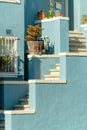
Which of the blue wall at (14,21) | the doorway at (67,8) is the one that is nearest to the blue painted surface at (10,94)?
the blue wall at (14,21)

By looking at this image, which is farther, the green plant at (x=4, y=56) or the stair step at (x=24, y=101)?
the green plant at (x=4, y=56)

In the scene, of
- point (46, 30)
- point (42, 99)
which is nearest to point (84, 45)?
point (46, 30)

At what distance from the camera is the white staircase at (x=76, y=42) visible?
20.8 metres

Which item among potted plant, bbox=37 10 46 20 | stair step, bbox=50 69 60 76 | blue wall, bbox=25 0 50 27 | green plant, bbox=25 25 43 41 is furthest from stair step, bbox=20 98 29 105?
potted plant, bbox=37 10 46 20

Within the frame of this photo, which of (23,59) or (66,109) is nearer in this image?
(66,109)

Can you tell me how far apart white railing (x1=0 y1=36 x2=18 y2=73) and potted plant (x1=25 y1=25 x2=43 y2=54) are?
1.59 feet

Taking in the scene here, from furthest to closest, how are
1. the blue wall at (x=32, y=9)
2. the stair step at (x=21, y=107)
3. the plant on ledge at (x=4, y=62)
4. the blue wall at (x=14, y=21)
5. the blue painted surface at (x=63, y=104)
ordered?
the blue wall at (x=32, y=9) → the blue wall at (x=14, y=21) → the plant on ledge at (x=4, y=62) → the stair step at (x=21, y=107) → the blue painted surface at (x=63, y=104)

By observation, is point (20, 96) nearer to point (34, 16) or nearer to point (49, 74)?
point (49, 74)

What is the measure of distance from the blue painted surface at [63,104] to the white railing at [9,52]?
105 inches

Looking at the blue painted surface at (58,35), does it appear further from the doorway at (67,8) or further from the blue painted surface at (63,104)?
the doorway at (67,8)

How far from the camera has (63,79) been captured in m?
17.9

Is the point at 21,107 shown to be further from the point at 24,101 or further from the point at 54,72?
the point at 54,72

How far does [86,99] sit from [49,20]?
3978mm

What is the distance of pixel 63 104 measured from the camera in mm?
17766
